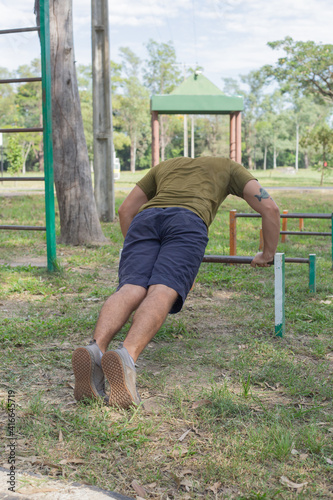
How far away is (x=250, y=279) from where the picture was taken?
5484 mm

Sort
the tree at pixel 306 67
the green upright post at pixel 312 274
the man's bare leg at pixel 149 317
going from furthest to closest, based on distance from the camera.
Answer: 1. the tree at pixel 306 67
2. the green upright post at pixel 312 274
3. the man's bare leg at pixel 149 317

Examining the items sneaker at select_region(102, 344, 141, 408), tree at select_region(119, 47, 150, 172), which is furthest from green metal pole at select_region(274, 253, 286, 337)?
tree at select_region(119, 47, 150, 172)

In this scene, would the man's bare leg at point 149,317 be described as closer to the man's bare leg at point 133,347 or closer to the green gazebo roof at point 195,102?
the man's bare leg at point 133,347

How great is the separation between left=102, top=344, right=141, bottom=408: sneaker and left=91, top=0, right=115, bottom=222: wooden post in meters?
7.71

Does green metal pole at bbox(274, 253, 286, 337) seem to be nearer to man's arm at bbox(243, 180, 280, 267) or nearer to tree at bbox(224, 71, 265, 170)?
man's arm at bbox(243, 180, 280, 267)

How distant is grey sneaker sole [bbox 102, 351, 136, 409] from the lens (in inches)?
92.1

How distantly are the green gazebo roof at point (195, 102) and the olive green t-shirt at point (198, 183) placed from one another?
9176 mm

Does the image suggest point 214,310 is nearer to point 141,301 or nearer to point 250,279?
point 250,279

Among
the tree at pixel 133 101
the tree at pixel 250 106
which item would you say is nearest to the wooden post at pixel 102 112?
the tree at pixel 133 101

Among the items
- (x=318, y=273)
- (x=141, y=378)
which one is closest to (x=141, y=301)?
(x=141, y=378)

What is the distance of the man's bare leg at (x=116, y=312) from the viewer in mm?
2574

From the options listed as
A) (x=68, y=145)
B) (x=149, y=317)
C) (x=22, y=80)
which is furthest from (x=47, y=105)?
(x=149, y=317)

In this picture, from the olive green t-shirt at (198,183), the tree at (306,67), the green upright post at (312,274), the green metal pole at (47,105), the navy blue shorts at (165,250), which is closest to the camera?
the navy blue shorts at (165,250)

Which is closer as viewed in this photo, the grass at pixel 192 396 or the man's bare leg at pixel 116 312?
the grass at pixel 192 396
